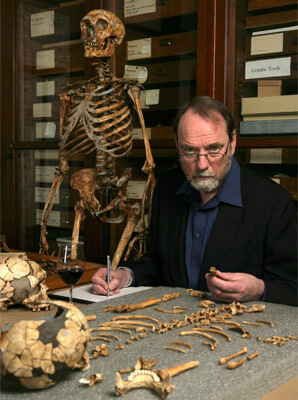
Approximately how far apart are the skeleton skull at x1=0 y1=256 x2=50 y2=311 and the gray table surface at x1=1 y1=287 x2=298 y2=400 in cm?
35

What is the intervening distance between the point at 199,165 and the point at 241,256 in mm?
424

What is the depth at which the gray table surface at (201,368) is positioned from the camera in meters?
1.21

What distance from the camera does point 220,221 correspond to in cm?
246

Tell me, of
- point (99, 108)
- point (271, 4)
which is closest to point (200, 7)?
point (271, 4)

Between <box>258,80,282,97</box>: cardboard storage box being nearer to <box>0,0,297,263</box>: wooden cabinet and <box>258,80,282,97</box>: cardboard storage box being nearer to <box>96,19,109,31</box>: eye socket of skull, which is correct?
<box>0,0,297,263</box>: wooden cabinet

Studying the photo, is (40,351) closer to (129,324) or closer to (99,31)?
(129,324)

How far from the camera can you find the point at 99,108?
105 inches

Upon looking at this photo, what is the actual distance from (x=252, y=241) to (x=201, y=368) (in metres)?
1.16

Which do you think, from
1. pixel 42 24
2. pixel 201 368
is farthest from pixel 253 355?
pixel 42 24

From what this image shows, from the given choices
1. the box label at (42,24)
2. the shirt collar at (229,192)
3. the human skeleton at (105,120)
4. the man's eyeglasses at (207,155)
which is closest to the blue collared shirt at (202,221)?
the shirt collar at (229,192)

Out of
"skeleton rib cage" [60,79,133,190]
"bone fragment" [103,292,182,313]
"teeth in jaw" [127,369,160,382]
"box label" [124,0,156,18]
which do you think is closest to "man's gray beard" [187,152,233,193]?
"skeleton rib cage" [60,79,133,190]

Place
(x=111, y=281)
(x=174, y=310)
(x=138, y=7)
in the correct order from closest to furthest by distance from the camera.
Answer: (x=174, y=310) < (x=111, y=281) < (x=138, y=7)

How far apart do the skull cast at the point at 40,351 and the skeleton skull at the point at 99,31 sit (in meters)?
1.70

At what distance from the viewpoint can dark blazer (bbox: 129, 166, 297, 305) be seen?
7.83 feet
